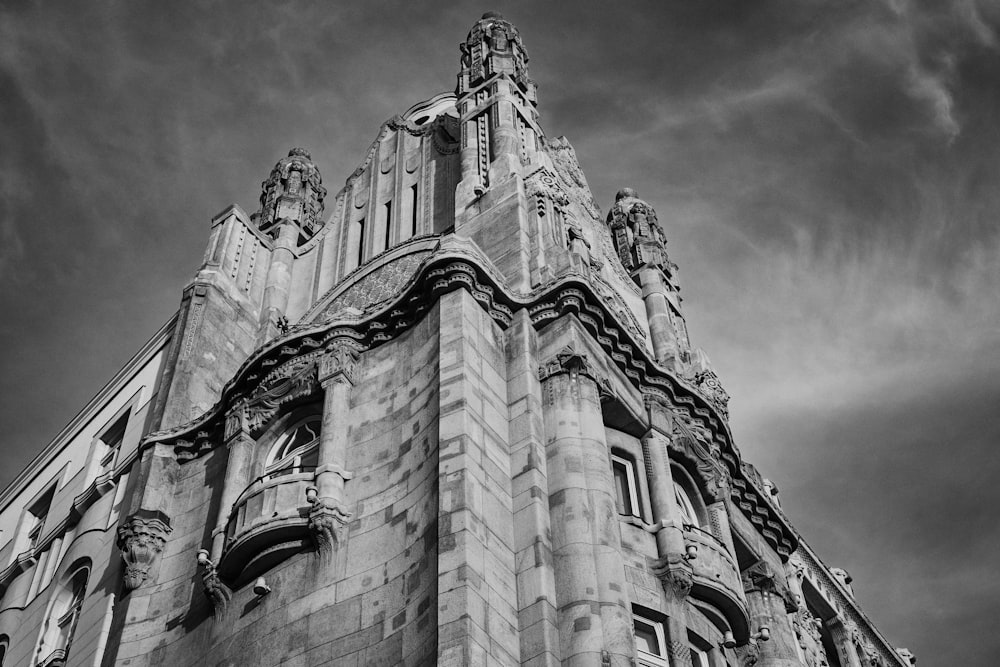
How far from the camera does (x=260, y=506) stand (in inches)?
969

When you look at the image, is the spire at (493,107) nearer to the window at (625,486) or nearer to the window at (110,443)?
the window at (625,486)

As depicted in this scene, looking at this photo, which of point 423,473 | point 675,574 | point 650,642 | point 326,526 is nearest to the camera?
point 650,642

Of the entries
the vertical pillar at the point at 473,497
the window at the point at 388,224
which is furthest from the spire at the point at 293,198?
the vertical pillar at the point at 473,497

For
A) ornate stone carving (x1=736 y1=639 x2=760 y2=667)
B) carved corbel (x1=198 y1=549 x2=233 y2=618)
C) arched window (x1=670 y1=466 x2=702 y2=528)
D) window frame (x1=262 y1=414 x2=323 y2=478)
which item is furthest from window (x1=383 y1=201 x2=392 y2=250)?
ornate stone carving (x1=736 y1=639 x2=760 y2=667)

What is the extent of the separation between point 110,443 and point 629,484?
18075 mm

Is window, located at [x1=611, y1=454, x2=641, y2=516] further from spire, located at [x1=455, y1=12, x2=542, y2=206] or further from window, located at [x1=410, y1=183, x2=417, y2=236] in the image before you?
window, located at [x1=410, y1=183, x2=417, y2=236]

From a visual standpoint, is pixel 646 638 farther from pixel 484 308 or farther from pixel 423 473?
pixel 484 308

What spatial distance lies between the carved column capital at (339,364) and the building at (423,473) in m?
0.05

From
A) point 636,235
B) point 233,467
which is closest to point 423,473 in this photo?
point 233,467

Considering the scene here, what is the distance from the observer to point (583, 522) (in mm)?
22047

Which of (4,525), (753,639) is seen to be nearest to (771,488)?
(753,639)

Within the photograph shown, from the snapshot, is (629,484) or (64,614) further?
(64,614)

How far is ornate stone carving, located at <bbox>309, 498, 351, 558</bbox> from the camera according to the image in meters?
23.4

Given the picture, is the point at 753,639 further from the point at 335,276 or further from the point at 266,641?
the point at 335,276
